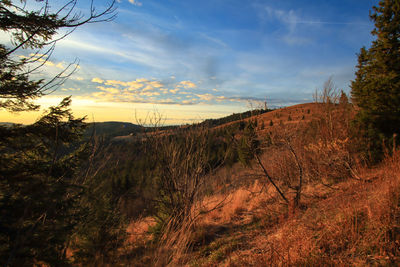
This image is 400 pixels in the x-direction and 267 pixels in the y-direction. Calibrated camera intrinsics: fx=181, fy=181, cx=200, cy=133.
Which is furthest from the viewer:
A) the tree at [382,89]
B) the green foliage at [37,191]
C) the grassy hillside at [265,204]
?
the tree at [382,89]

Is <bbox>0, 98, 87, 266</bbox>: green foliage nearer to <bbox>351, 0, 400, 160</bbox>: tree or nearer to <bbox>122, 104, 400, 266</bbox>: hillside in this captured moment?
<bbox>122, 104, 400, 266</bbox>: hillside

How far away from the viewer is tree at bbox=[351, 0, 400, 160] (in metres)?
6.53

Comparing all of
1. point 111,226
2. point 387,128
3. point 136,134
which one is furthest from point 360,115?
point 111,226

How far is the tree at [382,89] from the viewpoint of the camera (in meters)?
6.53

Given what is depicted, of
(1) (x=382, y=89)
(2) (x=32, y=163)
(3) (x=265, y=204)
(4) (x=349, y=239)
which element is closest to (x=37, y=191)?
(2) (x=32, y=163)

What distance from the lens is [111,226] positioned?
195 inches

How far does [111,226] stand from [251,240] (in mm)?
3733

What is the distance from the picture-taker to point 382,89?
7.08m

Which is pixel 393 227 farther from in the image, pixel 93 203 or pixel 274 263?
pixel 93 203

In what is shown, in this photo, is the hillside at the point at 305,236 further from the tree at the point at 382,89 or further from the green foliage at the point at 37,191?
the tree at the point at 382,89

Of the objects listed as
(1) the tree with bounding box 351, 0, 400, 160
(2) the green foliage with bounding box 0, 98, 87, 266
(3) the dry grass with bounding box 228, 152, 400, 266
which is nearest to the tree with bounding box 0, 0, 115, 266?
(2) the green foliage with bounding box 0, 98, 87, 266

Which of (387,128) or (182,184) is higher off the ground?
(387,128)

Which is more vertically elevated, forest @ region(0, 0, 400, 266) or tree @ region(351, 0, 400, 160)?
tree @ region(351, 0, 400, 160)

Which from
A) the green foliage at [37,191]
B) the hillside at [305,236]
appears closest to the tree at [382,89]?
the hillside at [305,236]
